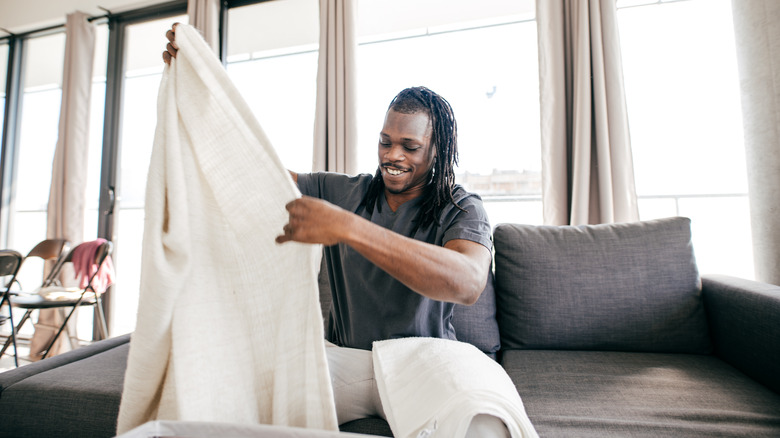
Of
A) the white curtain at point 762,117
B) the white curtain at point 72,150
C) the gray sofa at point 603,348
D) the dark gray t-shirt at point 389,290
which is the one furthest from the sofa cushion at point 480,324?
the white curtain at point 72,150

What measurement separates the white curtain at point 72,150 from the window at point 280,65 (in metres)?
1.16

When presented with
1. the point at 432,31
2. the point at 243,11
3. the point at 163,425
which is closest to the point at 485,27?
the point at 432,31

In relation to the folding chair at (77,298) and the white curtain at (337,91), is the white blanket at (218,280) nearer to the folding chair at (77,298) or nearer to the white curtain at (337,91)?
the white curtain at (337,91)

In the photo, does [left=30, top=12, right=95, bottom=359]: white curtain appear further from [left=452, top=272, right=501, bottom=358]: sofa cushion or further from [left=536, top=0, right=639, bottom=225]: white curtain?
[left=536, top=0, right=639, bottom=225]: white curtain

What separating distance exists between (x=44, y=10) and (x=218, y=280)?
14.4 feet

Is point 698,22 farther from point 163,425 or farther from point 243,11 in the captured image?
point 163,425

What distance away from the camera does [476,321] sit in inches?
58.4

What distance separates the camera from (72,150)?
3322mm

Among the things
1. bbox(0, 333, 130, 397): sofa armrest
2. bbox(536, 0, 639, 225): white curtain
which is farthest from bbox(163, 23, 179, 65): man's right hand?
bbox(536, 0, 639, 225): white curtain

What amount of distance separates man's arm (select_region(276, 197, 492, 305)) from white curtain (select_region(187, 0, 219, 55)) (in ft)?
9.63

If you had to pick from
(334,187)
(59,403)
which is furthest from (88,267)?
(334,187)

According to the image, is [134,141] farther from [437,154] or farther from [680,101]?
[680,101]

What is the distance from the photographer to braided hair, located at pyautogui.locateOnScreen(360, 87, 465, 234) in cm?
117

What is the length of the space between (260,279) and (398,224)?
0.47 meters
